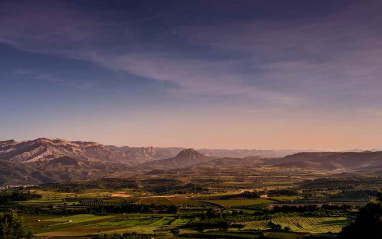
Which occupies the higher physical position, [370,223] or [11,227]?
[370,223]

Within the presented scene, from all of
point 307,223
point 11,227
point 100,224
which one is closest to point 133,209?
point 100,224

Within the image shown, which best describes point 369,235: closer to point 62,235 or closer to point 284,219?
point 284,219

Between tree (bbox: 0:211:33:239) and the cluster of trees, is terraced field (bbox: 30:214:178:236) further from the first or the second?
tree (bbox: 0:211:33:239)

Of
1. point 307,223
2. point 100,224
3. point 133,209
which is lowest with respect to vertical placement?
point 133,209

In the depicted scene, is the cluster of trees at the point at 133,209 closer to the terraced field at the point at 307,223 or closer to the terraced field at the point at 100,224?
the terraced field at the point at 100,224

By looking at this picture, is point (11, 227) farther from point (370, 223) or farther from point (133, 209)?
point (370, 223)

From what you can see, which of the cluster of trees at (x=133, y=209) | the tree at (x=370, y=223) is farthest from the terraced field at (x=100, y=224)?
the tree at (x=370, y=223)
